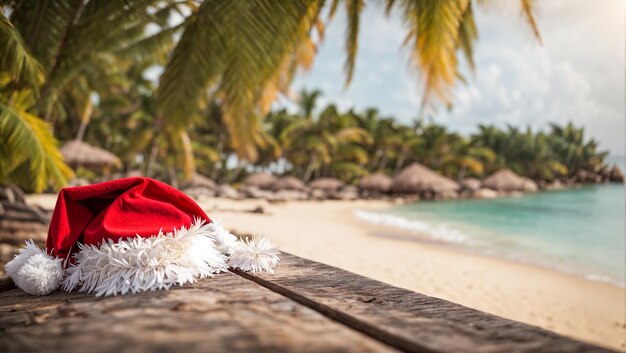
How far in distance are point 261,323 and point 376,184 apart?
25.1 metres

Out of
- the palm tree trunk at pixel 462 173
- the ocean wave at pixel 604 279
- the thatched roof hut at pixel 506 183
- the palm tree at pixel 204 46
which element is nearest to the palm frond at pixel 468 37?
the palm tree at pixel 204 46

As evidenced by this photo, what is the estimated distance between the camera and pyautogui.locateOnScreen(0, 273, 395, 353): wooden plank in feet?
2.72

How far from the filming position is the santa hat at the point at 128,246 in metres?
1.36

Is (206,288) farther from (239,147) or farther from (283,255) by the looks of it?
(239,147)

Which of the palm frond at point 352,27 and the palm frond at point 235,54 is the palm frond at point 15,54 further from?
the palm frond at point 352,27

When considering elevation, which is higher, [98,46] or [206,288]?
[98,46]

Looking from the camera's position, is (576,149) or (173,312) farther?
(576,149)

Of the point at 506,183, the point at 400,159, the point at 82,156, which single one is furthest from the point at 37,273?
the point at 506,183

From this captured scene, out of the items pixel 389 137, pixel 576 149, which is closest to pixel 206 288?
pixel 389 137

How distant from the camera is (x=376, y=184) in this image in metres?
25.7

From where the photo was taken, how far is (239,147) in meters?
4.62

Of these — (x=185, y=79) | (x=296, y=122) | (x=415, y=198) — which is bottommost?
(x=415, y=198)

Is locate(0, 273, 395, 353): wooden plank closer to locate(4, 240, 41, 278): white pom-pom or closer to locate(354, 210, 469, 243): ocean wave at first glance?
locate(4, 240, 41, 278): white pom-pom

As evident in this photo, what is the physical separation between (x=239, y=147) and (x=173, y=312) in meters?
3.69
